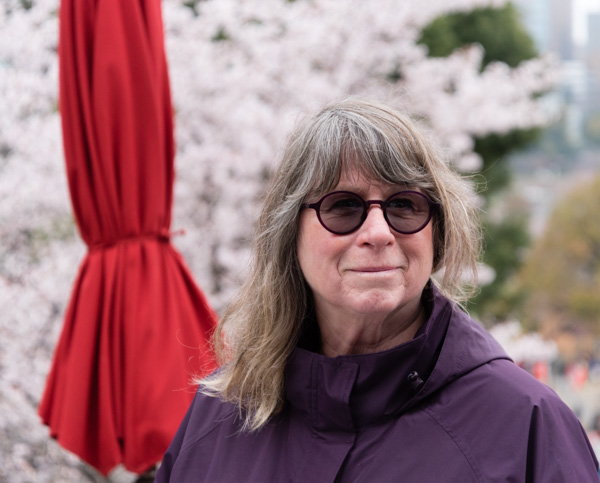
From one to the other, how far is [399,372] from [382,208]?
1.17 ft

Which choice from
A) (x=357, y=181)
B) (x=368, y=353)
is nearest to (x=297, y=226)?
(x=357, y=181)

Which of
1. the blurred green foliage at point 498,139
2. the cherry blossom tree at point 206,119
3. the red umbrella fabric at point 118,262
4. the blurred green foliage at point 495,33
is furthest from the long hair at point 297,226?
the blurred green foliage at point 495,33

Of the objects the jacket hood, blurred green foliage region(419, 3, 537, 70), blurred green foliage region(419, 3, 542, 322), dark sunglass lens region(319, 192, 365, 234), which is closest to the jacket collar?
the jacket hood

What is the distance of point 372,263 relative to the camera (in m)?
1.66

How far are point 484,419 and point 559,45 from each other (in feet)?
227

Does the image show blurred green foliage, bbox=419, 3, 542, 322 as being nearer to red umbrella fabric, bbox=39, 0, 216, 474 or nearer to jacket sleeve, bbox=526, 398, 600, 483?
red umbrella fabric, bbox=39, 0, 216, 474

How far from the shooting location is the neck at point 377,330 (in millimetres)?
1770

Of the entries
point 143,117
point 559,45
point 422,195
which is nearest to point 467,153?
point 143,117

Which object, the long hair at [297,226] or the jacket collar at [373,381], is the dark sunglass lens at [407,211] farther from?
the jacket collar at [373,381]

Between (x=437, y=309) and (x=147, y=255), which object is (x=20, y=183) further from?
(x=437, y=309)

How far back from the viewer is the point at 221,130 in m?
6.25

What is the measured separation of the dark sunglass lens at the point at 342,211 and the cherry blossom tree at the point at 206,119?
8.82 ft

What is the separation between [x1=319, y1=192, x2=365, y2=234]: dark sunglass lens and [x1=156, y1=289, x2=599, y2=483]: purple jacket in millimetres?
269

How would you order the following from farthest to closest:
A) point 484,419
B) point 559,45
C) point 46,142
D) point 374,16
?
point 559,45 → point 374,16 → point 46,142 → point 484,419
